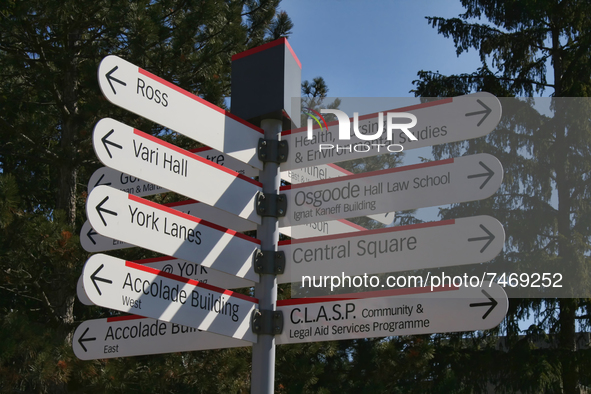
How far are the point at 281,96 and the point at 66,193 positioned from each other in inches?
210

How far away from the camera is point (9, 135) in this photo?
8.47m

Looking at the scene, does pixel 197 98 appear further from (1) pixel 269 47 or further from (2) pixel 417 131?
(2) pixel 417 131

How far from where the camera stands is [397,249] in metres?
3.27

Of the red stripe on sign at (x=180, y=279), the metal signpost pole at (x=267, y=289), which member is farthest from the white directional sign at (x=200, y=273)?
the red stripe on sign at (x=180, y=279)

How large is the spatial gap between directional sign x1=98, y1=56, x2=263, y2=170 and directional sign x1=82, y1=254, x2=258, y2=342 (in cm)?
72

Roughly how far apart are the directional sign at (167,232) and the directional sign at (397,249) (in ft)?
0.86

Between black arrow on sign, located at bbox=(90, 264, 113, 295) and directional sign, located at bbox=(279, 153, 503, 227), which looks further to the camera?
directional sign, located at bbox=(279, 153, 503, 227)

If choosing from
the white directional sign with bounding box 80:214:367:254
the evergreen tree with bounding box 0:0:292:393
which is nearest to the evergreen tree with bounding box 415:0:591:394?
the evergreen tree with bounding box 0:0:292:393

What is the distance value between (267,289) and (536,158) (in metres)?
9.29

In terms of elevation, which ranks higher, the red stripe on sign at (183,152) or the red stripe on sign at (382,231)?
the red stripe on sign at (183,152)

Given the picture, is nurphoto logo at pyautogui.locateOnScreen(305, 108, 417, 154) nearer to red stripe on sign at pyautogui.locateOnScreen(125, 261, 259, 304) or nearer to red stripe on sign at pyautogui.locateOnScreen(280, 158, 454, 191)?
red stripe on sign at pyautogui.locateOnScreen(280, 158, 454, 191)

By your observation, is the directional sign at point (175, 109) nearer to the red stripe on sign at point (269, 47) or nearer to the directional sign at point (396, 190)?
the directional sign at point (396, 190)

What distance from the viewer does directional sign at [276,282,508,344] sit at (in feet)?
9.88

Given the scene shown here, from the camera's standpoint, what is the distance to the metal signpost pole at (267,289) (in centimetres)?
326
